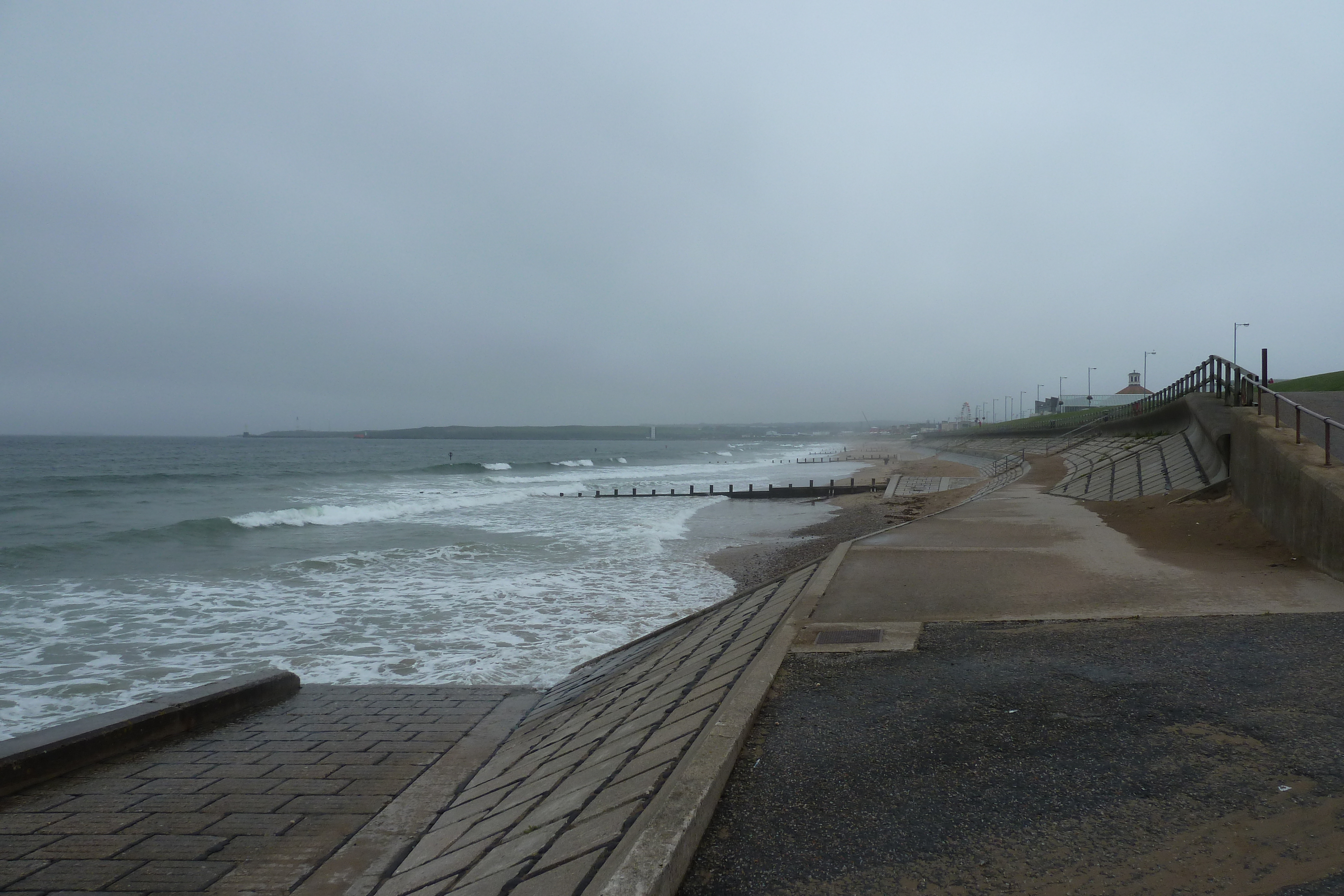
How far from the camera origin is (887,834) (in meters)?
2.94

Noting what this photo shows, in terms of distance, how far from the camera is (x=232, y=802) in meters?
4.98

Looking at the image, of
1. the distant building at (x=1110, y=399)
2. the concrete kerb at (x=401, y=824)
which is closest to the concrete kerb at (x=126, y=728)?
the concrete kerb at (x=401, y=824)

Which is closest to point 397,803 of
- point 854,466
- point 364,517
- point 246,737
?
point 246,737

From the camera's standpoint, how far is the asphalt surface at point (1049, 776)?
2643 mm

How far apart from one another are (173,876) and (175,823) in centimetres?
68

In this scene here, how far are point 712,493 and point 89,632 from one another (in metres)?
31.8

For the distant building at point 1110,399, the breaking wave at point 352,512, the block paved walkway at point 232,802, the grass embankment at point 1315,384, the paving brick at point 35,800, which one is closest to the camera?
the block paved walkway at point 232,802

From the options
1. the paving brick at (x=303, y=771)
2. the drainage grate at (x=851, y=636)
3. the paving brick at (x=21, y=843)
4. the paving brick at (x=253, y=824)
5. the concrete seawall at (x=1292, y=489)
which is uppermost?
the concrete seawall at (x=1292, y=489)

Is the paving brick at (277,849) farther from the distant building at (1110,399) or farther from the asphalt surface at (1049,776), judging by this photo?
the distant building at (1110,399)

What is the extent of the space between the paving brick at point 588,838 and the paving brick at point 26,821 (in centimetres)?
387

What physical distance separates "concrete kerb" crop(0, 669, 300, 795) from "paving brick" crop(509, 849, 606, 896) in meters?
4.60

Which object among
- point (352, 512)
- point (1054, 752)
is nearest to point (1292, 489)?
point (1054, 752)

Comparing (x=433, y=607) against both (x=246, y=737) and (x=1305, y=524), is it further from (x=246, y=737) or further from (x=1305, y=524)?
(x=1305, y=524)

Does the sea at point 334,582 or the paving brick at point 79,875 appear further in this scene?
the sea at point 334,582
